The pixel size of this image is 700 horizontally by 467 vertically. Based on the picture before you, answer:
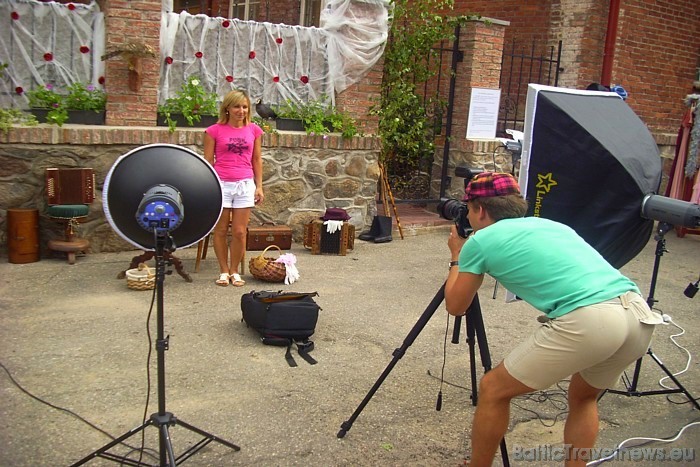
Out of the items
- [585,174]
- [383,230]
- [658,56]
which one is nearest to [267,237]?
[383,230]

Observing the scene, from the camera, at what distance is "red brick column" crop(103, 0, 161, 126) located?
21.2 ft

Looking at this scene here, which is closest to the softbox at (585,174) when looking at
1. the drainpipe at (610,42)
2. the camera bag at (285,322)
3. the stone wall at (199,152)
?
the camera bag at (285,322)

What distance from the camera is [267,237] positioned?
6953 millimetres

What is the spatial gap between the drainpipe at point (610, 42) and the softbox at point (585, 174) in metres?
6.58

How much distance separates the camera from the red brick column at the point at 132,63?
6.45m

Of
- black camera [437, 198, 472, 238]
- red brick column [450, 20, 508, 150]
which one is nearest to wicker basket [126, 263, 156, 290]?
black camera [437, 198, 472, 238]

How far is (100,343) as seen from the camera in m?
4.52

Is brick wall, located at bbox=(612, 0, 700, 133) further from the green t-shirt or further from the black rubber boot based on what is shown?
the green t-shirt

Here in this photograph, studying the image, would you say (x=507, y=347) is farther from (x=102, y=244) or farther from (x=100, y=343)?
(x=102, y=244)

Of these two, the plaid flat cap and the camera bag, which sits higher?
the plaid flat cap

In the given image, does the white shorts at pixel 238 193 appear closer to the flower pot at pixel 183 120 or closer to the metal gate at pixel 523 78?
the flower pot at pixel 183 120

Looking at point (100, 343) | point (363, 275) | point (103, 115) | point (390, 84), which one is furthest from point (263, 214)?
point (100, 343)

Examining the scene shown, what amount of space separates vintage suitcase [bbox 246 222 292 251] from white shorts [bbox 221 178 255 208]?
0.93 m

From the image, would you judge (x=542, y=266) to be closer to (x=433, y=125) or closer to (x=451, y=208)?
(x=451, y=208)
